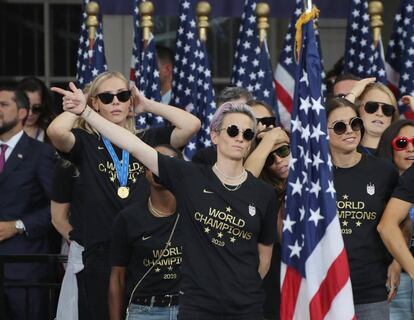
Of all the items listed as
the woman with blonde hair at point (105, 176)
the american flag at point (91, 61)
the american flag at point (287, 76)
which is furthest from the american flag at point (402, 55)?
the woman with blonde hair at point (105, 176)

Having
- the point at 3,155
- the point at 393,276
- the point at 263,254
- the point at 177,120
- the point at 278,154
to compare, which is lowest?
the point at 393,276

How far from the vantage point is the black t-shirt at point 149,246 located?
286 inches

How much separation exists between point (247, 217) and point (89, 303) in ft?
5.78

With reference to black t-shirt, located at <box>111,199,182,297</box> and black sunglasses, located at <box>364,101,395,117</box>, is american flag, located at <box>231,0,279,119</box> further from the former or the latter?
black t-shirt, located at <box>111,199,182,297</box>

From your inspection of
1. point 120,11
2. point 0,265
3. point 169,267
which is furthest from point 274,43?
point 169,267

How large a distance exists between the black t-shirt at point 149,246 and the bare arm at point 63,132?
0.65 meters

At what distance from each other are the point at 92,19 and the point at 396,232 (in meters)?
4.71

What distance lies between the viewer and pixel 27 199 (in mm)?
9547

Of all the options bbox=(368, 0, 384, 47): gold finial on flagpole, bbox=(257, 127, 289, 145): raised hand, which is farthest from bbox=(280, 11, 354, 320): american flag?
bbox=(368, 0, 384, 47): gold finial on flagpole

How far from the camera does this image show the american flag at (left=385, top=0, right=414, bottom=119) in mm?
10875

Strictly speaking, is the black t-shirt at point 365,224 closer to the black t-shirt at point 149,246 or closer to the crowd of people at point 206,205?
the crowd of people at point 206,205

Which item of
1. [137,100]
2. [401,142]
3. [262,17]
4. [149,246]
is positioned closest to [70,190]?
[137,100]

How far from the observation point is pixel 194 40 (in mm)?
10930

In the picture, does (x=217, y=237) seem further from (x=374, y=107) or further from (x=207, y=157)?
(x=374, y=107)
